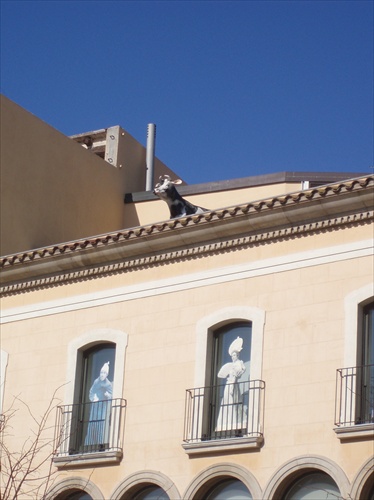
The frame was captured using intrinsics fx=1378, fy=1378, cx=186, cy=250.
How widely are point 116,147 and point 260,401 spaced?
12.4m

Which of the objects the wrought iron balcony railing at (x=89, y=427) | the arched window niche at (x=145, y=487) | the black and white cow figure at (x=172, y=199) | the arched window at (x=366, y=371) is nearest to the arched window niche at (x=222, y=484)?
the arched window niche at (x=145, y=487)

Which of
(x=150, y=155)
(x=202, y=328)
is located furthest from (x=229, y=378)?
(x=150, y=155)

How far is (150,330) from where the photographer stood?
78.0ft

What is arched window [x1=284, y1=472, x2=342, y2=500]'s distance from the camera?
68.3 ft

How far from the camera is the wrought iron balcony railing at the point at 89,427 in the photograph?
926 inches

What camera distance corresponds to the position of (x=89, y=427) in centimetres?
2411

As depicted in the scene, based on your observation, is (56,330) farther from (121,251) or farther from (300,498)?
(300,498)

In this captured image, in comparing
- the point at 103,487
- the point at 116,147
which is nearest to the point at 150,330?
the point at 103,487

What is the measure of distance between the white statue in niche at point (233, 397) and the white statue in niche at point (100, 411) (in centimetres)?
229

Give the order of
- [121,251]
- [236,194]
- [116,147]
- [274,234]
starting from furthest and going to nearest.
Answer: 1. [116,147]
2. [236,194]
3. [121,251]
4. [274,234]

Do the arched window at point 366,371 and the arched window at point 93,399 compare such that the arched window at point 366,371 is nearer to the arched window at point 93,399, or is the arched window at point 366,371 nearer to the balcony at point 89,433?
the balcony at point 89,433

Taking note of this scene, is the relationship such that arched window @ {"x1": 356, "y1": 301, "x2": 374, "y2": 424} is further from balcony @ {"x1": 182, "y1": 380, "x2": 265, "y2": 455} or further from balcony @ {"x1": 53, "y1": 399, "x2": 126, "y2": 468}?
balcony @ {"x1": 53, "y1": 399, "x2": 126, "y2": 468}

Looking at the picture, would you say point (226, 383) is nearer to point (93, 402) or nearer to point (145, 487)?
point (145, 487)

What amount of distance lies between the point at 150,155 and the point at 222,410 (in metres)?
12.7
